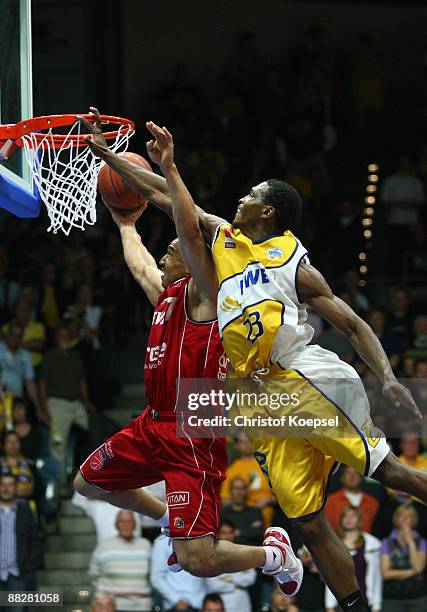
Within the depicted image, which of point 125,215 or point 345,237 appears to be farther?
point 345,237

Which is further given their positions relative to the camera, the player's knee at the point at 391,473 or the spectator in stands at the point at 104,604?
the spectator in stands at the point at 104,604

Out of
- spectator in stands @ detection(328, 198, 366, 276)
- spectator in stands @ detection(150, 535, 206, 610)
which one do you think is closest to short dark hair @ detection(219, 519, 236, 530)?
spectator in stands @ detection(150, 535, 206, 610)

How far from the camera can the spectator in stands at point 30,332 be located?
1180 centimetres

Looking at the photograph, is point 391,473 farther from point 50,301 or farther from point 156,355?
point 50,301

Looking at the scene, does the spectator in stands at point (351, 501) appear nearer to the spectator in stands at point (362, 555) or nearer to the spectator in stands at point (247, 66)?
the spectator in stands at point (362, 555)

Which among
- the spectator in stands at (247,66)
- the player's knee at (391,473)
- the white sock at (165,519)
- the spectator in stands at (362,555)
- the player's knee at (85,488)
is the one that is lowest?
the spectator in stands at (362,555)

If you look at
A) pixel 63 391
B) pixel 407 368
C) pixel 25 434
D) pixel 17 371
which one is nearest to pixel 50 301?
pixel 17 371

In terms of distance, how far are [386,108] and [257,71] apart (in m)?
1.93

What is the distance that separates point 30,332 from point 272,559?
19.1 ft

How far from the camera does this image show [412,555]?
31.5 feet

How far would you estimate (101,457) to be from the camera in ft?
21.9

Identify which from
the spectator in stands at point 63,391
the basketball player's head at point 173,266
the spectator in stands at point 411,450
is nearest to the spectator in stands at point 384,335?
the spectator in stands at point 411,450

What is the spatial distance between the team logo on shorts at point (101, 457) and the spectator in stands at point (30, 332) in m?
5.17

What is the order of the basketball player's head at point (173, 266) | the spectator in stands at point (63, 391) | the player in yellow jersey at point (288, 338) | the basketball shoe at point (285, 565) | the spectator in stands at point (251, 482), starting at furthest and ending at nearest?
the spectator in stands at point (63, 391) → the spectator in stands at point (251, 482) → the basketball player's head at point (173, 266) → the basketball shoe at point (285, 565) → the player in yellow jersey at point (288, 338)
